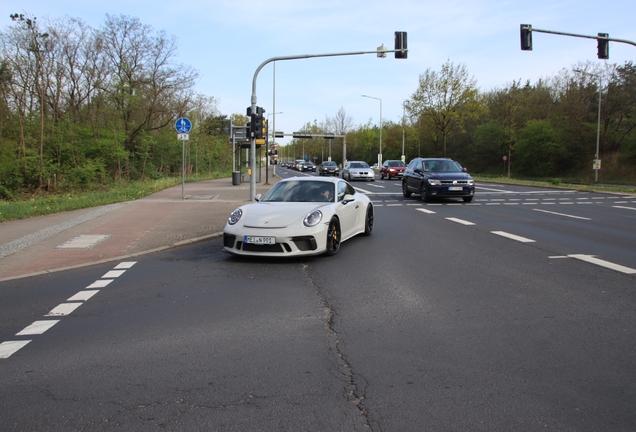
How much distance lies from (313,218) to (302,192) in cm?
143

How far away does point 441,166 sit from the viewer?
21.6 meters

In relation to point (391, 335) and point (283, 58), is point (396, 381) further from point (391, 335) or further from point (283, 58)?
point (283, 58)

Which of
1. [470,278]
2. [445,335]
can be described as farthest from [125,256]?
[445,335]

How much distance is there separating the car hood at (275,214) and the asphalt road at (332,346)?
64 cm

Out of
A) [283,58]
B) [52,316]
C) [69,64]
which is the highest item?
[69,64]

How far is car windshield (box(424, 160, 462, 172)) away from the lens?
21.3 m

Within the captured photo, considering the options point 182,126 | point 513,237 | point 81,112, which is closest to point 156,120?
point 81,112

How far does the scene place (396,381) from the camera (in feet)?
12.6

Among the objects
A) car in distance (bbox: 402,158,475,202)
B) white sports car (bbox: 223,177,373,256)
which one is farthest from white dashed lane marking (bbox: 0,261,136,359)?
car in distance (bbox: 402,158,475,202)

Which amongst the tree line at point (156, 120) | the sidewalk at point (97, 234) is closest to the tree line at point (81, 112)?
the tree line at point (156, 120)

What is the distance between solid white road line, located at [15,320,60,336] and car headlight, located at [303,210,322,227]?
4111mm

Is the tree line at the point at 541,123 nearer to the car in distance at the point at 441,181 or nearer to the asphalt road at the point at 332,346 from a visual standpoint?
the car in distance at the point at 441,181

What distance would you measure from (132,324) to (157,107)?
121 ft

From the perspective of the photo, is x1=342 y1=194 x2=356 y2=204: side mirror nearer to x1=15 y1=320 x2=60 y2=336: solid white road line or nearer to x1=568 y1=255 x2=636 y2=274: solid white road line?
x1=568 y1=255 x2=636 y2=274: solid white road line
